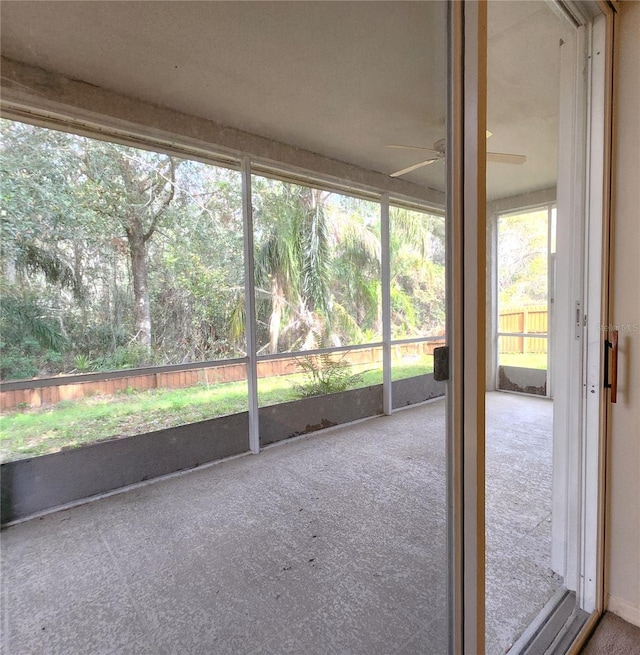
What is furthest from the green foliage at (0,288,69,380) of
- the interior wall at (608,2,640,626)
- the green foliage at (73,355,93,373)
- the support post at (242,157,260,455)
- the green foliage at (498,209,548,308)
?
the green foliage at (498,209,548,308)

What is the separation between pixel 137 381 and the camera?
8.80 ft

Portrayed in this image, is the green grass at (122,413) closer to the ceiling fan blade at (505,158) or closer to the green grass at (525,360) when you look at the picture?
the ceiling fan blade at (505,158)

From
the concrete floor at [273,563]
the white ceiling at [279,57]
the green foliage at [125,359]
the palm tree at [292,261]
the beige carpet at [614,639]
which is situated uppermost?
the white ceiling at [279,57]

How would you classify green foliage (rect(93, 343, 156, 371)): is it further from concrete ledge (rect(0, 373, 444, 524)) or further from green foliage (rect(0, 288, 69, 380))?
concrete ledge (rect(0, 373, 444, 524))

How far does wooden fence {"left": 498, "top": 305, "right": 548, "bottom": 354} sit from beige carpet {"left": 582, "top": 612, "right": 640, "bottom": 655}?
4.05 meters

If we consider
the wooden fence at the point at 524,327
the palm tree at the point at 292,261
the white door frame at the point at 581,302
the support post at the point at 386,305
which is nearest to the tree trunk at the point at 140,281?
the palm tree at the point at 292,261

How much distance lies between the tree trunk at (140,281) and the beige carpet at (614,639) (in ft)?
9.14

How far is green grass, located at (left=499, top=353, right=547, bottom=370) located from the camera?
491 cm

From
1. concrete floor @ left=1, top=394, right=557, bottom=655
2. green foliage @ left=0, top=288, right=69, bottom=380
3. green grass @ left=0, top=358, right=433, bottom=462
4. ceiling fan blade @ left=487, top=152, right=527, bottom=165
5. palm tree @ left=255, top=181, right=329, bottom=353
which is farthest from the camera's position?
palm tree @ left=255, top=181, right=329, bottom=353

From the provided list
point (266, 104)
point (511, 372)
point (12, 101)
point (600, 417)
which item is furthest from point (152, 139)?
point (511, 372)

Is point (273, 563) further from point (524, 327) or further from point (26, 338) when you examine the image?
point (524, 327)

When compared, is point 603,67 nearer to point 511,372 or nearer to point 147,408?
point 147,408

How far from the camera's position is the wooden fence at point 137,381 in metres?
1.87

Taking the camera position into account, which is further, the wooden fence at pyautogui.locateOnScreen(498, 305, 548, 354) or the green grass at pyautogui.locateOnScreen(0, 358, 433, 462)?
the wooden fence at pyautogui.locateOnScreen(498, 305, 548, 354)
